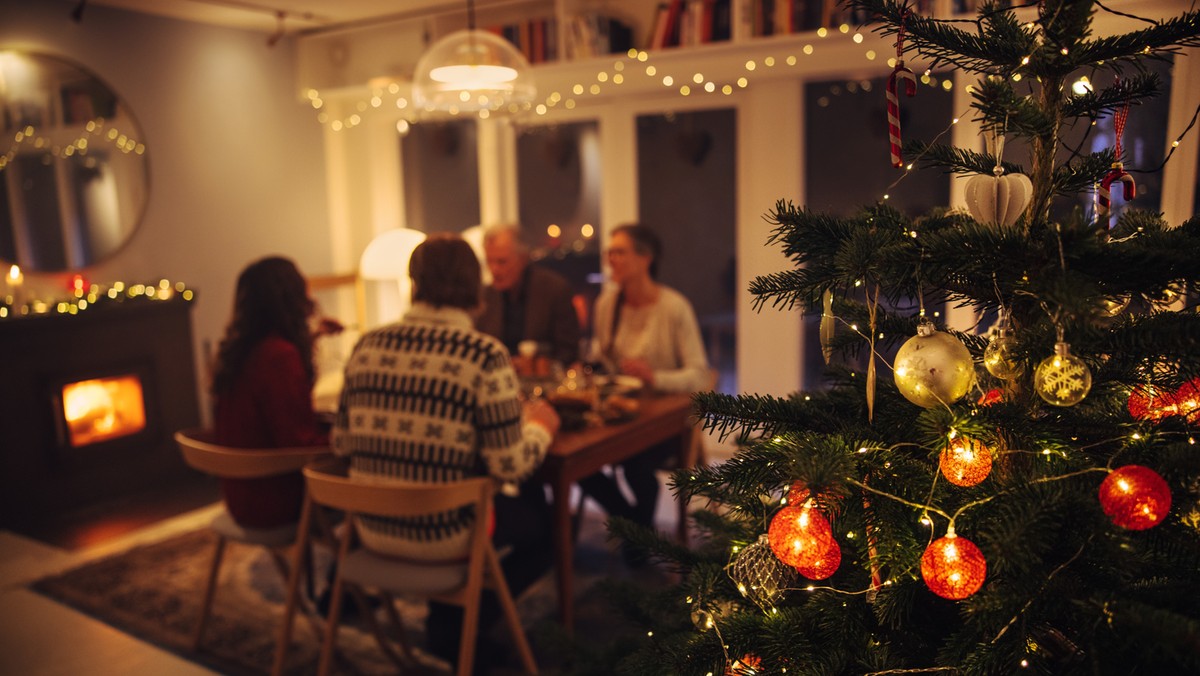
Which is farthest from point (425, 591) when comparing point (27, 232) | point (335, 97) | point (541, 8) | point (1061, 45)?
point (335, 97)

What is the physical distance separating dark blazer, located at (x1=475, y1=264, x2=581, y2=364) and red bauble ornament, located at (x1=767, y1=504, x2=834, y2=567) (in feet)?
9.41

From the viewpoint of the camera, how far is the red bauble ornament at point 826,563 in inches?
35.4

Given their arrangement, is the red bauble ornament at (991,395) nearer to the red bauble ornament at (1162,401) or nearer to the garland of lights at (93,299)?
the red bauble ornament at (1162,401)

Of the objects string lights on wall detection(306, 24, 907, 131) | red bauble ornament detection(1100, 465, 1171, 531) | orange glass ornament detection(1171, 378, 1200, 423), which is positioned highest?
string lights on wall detection(306, 24, 907, 131)

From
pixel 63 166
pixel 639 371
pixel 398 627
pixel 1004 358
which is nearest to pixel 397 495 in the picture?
pixel 398 627

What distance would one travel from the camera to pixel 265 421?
2.60 metres

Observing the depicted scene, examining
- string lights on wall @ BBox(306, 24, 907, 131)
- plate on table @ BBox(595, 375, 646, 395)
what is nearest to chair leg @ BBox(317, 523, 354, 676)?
plate on table @ BBox(595, 375, 646, 395)

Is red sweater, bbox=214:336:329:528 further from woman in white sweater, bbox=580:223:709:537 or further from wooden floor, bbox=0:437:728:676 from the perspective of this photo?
woman in white sweater, bbox=580:223:709:537

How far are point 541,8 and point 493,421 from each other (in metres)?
3.47

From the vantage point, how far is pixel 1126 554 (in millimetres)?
745

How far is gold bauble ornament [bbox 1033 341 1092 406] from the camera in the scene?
766 mm

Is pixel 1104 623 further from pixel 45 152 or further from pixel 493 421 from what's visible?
pixel 45 152

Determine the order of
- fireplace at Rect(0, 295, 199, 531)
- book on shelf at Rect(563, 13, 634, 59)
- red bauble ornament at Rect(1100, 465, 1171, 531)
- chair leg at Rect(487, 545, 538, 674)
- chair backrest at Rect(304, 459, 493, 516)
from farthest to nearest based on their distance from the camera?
book on shelf at Rect(563, 13, 634, 59)
fireplace at Rect(0, 295, 199, 531)
chair leg at Rect(487, 545, 538, 674)
chair backrest at Rect(304, 459, 493, 516)
red bauble ornament at Rect(1100, 465, 1171, 531)

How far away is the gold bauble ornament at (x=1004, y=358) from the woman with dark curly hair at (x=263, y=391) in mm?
2162
